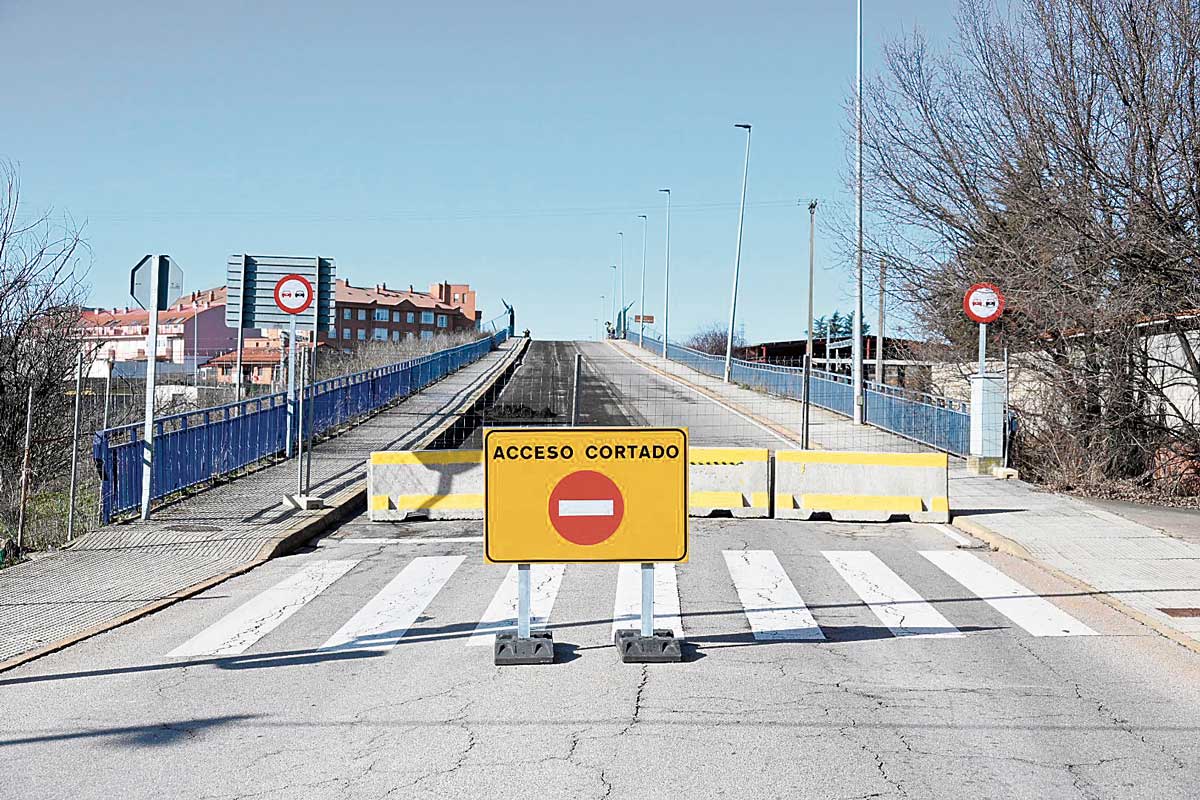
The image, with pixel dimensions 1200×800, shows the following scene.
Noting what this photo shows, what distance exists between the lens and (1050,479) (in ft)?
63.5

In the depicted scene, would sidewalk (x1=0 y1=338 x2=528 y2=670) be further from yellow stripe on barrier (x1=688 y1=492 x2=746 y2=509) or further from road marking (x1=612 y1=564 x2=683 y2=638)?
yellow stripe on barrier (x1=688 y1=492 x2=746 y2=509)

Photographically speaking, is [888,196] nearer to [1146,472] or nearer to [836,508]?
[1146,472]

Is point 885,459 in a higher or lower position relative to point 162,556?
higher

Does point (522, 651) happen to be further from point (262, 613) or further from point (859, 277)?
point (859, 277)

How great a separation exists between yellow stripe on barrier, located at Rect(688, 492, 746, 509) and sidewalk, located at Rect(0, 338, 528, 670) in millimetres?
4717

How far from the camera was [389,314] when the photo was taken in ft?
472

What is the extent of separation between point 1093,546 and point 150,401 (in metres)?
10.9

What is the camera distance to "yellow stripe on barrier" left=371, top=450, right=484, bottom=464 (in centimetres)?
1462

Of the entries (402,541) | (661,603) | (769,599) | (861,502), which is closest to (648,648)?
(661,603)

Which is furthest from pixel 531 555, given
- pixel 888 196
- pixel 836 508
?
pixel 888 196

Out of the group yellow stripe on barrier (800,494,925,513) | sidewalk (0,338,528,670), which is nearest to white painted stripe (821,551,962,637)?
yellow stripe on barrier (800,494,925,513)

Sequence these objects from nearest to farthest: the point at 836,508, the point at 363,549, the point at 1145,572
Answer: the point at 1145,572
the point at 363,549
the point at 836,508

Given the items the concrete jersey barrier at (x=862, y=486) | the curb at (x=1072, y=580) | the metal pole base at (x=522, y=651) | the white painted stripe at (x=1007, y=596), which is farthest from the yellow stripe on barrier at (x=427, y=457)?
the metal pole base at (x=522, y=651)

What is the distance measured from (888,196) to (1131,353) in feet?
19.3
